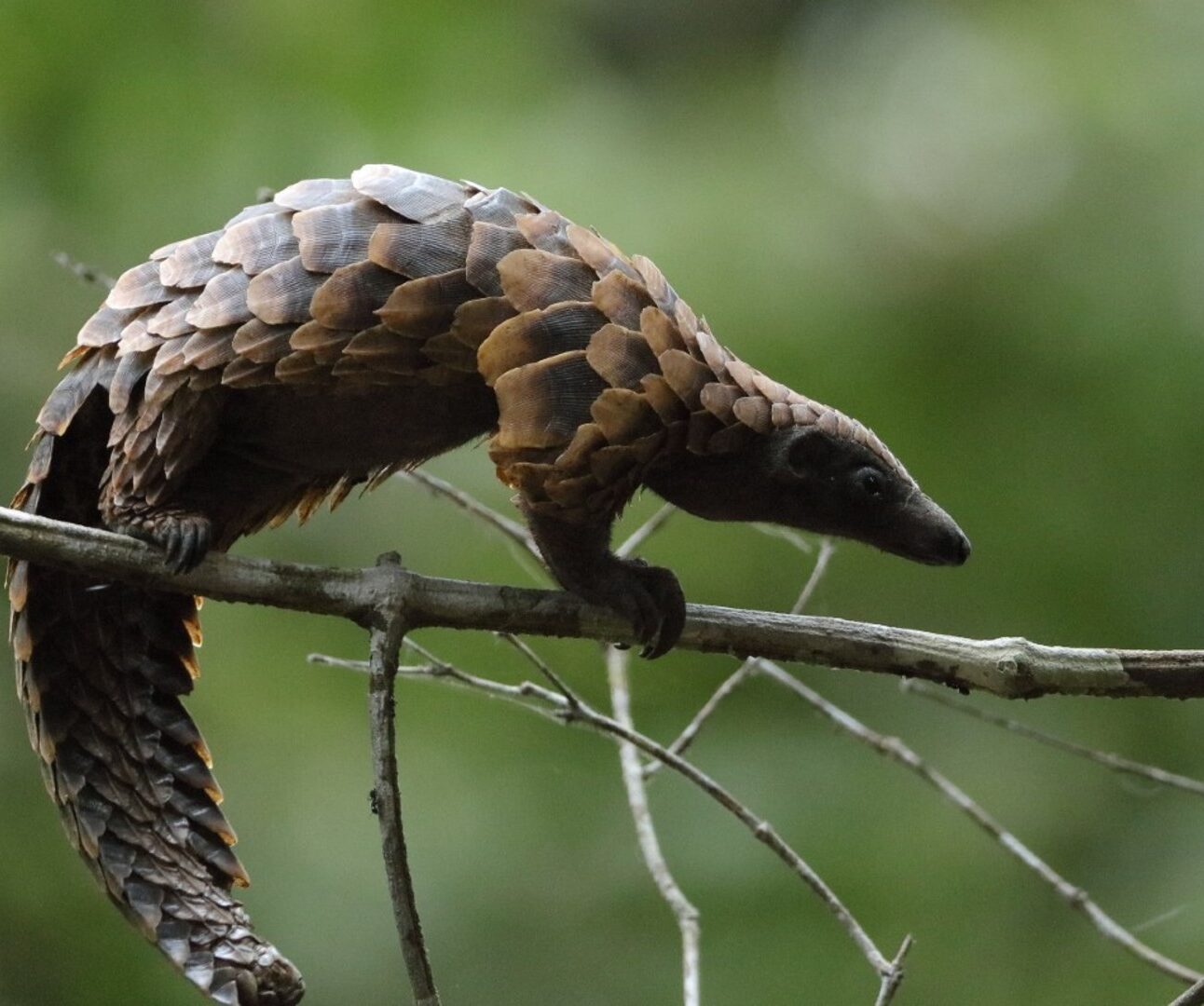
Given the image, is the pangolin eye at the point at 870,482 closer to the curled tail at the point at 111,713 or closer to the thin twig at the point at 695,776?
the thin twig at the point at 695,776

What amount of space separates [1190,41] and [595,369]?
3.09 m

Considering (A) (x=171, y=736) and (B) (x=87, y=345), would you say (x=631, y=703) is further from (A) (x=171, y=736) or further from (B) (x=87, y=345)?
(B) (x=87, y=345)

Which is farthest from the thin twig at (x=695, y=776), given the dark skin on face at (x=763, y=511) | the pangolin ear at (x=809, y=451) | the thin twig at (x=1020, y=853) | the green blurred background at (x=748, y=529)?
the green blurred background at (x=748, y=529)

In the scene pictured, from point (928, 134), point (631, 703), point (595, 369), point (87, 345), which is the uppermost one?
point (928, 134)

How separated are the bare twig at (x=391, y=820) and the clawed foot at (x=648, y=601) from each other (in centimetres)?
33

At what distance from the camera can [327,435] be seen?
77.2 inches

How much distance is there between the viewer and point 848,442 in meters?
1.98

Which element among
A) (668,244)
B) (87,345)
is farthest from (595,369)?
(668,244)

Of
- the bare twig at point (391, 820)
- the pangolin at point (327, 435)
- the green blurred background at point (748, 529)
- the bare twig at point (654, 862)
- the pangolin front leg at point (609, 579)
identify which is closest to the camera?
the bare twig at point (391, 820)

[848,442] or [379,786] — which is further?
[848,442]

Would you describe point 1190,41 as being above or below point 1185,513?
above

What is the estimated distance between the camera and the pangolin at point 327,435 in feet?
5.92

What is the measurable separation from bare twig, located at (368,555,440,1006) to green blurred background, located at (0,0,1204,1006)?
2000mm

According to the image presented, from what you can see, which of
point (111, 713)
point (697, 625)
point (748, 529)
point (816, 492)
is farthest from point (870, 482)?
point (748, 529)
